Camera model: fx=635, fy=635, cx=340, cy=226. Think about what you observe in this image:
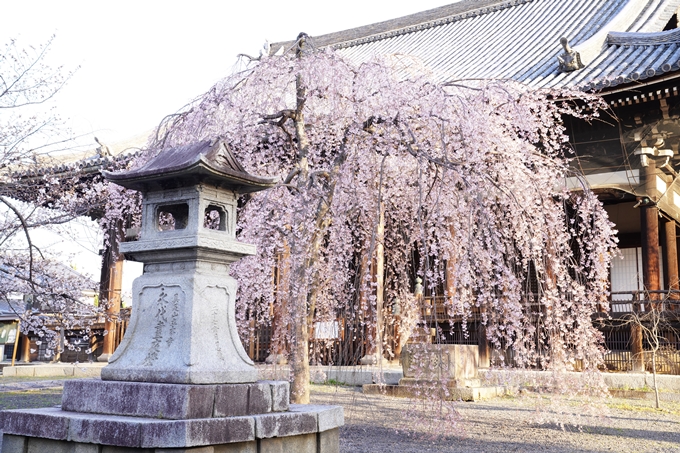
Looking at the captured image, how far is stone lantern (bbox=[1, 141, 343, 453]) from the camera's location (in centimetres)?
418

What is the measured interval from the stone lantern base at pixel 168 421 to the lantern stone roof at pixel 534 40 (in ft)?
15.2

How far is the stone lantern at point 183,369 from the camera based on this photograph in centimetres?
418

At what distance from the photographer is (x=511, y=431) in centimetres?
748

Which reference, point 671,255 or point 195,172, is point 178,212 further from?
point 671,255

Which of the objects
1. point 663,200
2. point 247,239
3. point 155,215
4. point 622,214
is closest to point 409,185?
point 247,239

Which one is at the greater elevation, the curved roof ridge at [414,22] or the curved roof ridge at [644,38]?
the curved roof ridge at [414,22]

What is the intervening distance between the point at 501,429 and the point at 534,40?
11793 millimetres

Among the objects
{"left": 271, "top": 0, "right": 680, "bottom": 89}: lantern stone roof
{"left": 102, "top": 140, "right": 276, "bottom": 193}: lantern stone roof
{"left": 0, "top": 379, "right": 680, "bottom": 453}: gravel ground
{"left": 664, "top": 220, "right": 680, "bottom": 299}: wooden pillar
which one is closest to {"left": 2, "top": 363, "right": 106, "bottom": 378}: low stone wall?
{"left": 0, "top": 379, "right": 680, "bottom": 453}: gravel ground

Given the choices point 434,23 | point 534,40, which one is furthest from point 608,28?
point 434,23

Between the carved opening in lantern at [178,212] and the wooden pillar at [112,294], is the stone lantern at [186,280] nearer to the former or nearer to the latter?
the carved opening in lantern at [178,212]

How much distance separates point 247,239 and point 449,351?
4.30 metres

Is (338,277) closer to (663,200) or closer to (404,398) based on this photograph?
(404,398)

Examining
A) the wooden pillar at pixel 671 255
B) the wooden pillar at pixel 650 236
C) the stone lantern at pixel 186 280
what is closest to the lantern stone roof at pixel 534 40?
the wooden pillar at pixel 650 236

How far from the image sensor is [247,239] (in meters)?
7.24
